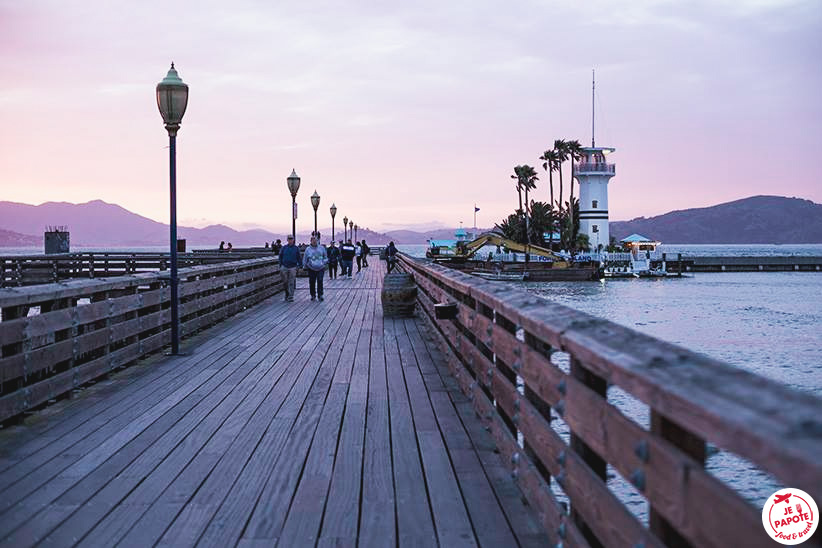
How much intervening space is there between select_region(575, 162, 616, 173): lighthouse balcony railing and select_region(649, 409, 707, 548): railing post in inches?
3864

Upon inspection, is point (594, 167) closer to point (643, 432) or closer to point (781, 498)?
point (643, 432)

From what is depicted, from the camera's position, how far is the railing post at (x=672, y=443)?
2.29m

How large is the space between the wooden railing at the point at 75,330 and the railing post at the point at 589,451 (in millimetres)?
4980

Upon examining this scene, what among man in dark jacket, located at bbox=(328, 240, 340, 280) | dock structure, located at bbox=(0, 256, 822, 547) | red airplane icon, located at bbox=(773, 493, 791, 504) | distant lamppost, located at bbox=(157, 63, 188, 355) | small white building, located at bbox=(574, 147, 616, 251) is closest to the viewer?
dock structure, located at bbox=(0, 256, 822, 547)

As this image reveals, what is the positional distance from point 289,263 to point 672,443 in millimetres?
19959

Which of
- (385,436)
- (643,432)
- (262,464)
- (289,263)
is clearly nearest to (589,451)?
(643,432)

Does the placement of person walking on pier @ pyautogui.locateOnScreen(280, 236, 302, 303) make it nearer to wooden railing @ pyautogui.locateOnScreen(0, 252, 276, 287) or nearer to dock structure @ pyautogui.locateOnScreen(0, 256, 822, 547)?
wooden railing @ pyautogui.locateOnScreen(0, 252, 276, 287)

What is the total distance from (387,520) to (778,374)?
31281mm

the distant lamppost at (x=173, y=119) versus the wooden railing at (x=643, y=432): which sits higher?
the distant lamppost at (x=173, y=119)

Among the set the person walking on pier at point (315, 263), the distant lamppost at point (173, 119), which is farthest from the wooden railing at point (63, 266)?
the distant lamppost at point (173, 119)

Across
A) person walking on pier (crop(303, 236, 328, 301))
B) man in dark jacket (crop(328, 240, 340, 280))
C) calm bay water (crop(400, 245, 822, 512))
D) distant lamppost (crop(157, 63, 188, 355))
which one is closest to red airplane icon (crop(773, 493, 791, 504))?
calm bay water (crop(400, 245, 822, 512))

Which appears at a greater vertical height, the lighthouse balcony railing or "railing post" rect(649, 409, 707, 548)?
the lighthouse balcony railing

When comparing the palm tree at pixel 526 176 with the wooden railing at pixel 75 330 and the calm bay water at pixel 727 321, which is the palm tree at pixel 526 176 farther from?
the wooden railing at pixel 75 330

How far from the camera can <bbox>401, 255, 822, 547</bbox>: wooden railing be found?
1.78 meters
